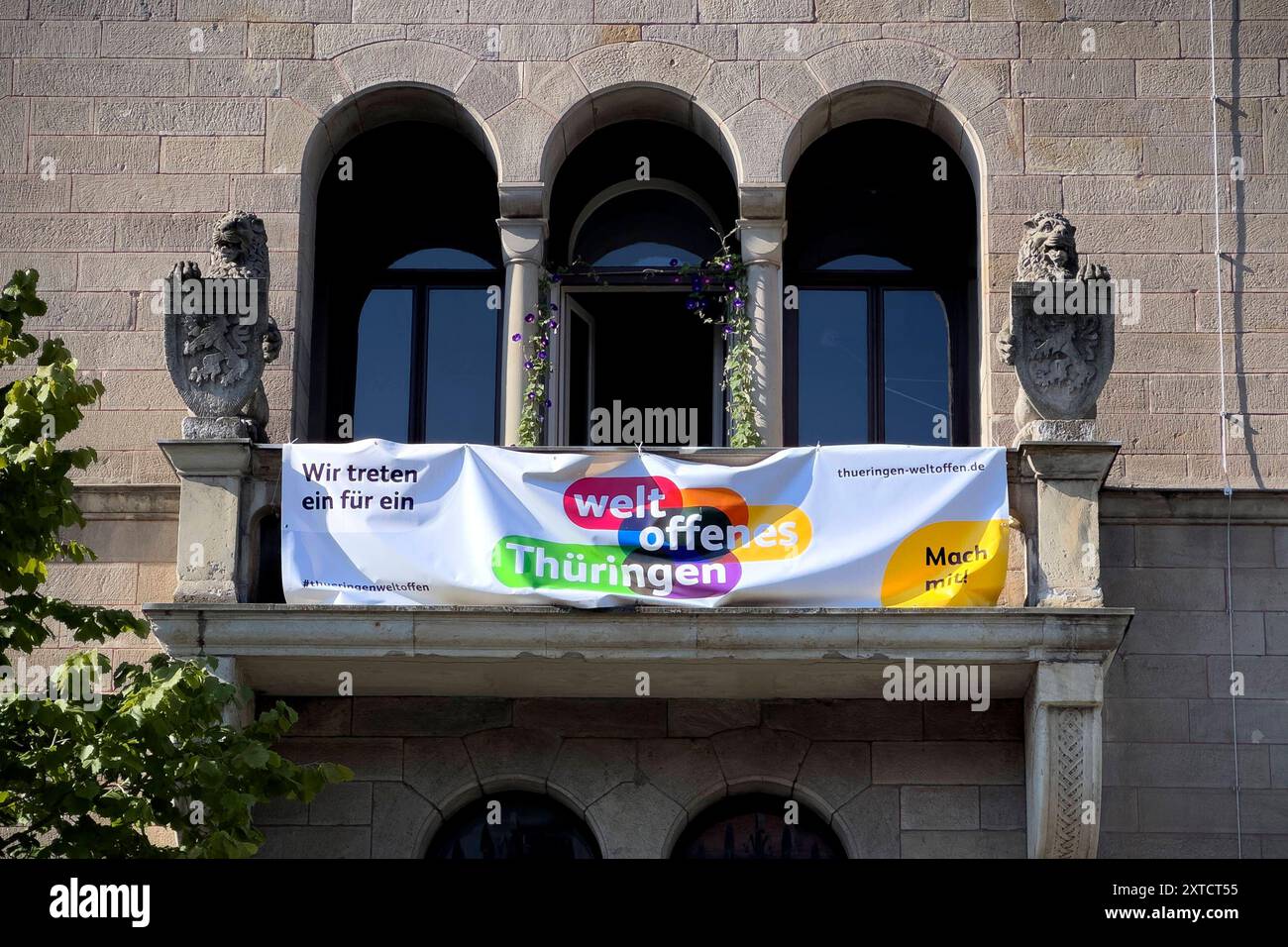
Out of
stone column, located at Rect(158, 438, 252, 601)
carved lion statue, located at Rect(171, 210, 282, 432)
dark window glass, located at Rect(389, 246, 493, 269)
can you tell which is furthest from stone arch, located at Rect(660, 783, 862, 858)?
dark window glass, located at Rect(389, 246, 493, 269)

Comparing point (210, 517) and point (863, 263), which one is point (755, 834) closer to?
point (210, 517)

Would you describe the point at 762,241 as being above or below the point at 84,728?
above

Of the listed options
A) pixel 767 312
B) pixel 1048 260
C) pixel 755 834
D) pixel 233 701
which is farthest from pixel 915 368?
pixel 233 701

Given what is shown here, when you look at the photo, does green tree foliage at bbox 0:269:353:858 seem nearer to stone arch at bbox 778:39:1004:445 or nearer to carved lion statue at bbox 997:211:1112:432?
carved lion statue at bbox 997:211:1112:432

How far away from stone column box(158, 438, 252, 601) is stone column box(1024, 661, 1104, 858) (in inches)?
247

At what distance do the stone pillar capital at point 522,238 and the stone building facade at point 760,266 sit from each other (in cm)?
3

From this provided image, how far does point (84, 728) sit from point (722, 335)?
7625mm

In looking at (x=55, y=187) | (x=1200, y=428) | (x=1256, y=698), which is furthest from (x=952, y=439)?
(x=55, y=187)

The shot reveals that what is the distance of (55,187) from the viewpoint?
67.1 ft

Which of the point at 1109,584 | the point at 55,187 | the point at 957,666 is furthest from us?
the point at 55,187

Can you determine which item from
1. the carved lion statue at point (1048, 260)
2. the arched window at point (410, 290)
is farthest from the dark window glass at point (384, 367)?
the carved lion statue at point (1048, 260)

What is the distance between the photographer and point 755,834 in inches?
741

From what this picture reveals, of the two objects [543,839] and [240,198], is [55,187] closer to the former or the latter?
[240,198]

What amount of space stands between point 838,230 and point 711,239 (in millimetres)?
1182
